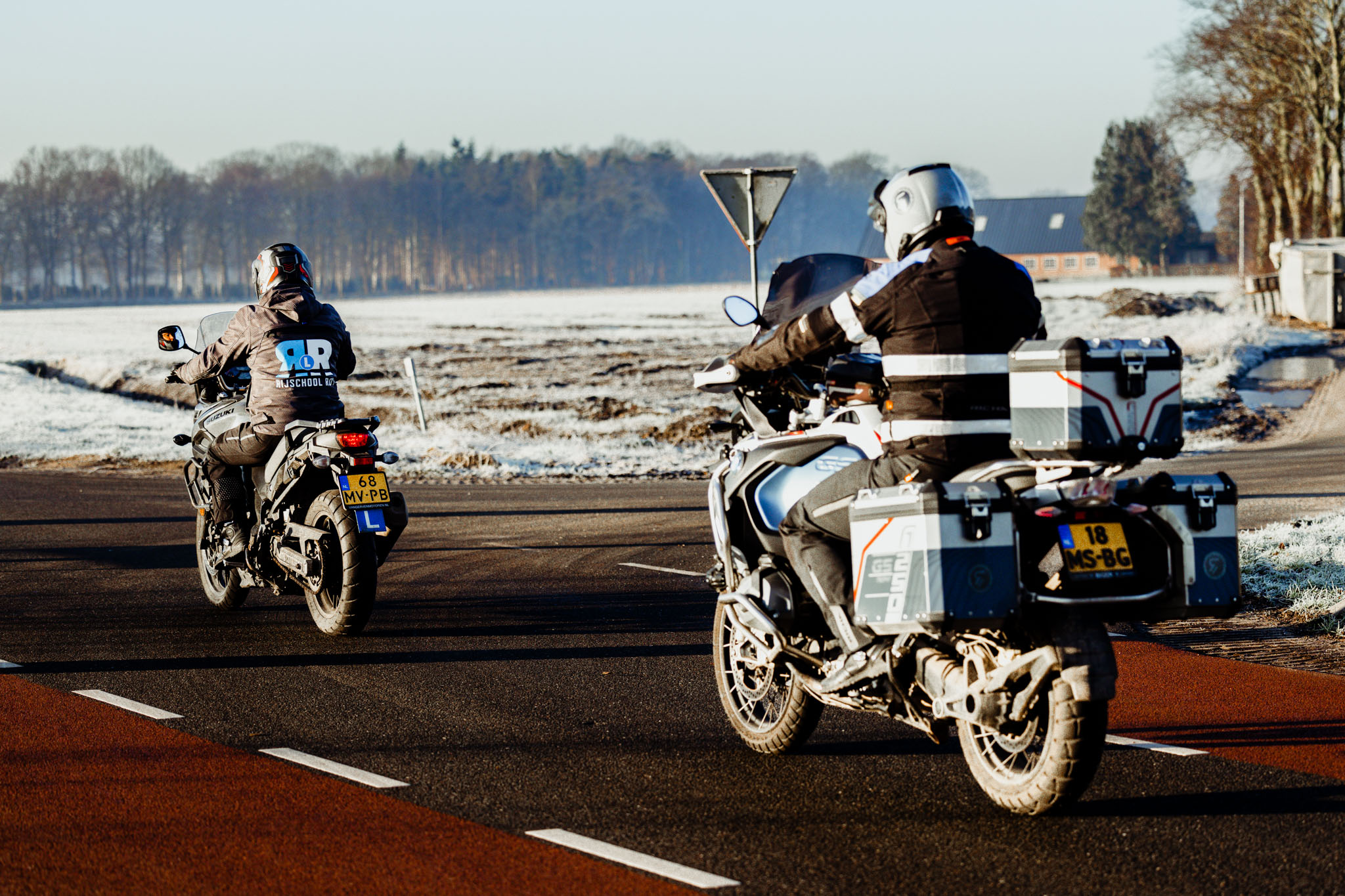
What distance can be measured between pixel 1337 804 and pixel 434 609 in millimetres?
5236

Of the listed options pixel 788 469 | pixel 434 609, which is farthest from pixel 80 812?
pixel 434 609

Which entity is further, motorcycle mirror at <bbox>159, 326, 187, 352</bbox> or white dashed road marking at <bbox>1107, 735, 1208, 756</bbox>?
motorcycle mirror at <bbox>159, 326, 187, 352</bbox>

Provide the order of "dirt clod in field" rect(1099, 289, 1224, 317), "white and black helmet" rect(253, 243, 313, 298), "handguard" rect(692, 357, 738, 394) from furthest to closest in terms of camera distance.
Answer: "dirt clod in field" rect(1099, 289, 1224, 317) < "white and black helmet" rect(253, 243, 313, 298) < "handguard" rect(692, 357, 738, 394)

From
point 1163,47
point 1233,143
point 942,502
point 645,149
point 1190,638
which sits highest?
point 645,149

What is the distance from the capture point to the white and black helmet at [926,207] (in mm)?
4742

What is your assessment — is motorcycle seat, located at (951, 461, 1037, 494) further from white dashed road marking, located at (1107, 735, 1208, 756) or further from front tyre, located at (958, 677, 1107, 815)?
white dashed road marking, located at (1107, 735, 1208, 756)

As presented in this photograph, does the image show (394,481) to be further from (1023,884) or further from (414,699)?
(1023,884)

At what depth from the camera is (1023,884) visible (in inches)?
158

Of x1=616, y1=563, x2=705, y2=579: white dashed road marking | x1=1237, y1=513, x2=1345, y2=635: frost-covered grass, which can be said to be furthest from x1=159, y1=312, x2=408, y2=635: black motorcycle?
x1=1237, y1=513, x2=1345, y2=635: frost-covered grass

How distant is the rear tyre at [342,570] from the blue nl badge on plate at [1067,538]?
4.25 metres

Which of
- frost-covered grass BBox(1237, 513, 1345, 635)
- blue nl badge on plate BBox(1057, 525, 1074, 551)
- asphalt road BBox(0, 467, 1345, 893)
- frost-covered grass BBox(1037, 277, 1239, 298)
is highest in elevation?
frost-covered grass BBox(1037, 277, 1239, 298)

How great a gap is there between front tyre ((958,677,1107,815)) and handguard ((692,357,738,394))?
57.1 inches

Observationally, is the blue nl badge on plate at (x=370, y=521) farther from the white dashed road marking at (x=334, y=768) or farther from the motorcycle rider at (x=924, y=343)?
the motorcycle rider at (x=924, y=343)

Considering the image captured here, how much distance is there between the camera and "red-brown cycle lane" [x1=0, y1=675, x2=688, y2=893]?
4109 millimetres
